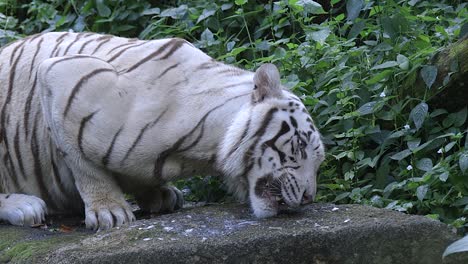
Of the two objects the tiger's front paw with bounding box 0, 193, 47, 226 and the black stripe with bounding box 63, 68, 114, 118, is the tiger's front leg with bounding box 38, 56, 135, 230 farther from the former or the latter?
the tiger's front paw with bounding box 0, 193, 47, 226

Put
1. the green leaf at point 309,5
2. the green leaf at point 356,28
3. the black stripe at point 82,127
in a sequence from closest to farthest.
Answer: the black stripe at point 82,127 < the green leaf at point 309,5 < the green leaf at point 356,28

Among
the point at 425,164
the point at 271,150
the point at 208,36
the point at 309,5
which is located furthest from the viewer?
the point at 208,36

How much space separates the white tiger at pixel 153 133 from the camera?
3814 millimetres

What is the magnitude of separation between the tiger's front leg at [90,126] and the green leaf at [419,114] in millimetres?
1459

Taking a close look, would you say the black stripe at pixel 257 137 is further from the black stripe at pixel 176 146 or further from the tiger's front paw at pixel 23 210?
the tiger's front paw at pixel 23 210

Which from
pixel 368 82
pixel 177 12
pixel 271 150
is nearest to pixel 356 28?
pixel 368 82

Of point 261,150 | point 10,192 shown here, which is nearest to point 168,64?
point 261,150

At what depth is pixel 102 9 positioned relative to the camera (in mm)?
6812

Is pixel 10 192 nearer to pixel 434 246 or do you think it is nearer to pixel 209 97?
pixel 209 97

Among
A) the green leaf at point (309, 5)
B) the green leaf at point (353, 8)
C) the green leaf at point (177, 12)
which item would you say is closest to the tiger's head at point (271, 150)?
the green leaf at point (309, 5)

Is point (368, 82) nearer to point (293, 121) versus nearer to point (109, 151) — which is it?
point (293, 121)

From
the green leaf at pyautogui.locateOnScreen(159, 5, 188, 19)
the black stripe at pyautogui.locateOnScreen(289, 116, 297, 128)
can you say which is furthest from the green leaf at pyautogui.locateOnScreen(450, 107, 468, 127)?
the green leaf at pyautogui.locateOnScreen(159, 5, 188, 19)

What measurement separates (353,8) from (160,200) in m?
2.00

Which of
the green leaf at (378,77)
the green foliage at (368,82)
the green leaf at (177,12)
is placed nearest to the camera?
the green foliage at (368,82)
